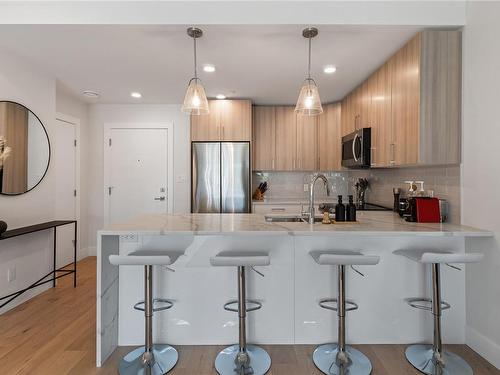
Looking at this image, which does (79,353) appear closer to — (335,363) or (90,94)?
A: (335,363)

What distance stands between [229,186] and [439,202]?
8.12 feet

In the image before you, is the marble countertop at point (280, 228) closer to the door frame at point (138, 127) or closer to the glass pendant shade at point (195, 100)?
the glass pendant shade at point (195, 100)

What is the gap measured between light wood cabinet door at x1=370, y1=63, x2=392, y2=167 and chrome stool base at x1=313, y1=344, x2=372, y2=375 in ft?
5.39

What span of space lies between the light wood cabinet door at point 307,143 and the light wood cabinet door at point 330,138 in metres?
0.07

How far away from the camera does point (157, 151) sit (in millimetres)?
4633

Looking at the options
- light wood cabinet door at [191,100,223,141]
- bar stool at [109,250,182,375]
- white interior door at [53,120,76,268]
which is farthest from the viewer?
light wood cabinet door at [191,100,223,141]


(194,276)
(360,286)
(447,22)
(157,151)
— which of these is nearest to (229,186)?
(157,151)

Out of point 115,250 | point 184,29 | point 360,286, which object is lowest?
point 360,286

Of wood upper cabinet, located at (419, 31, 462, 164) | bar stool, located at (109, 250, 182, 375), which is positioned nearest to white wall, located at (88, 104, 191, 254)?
bar stool, located at (109, 250, 182, 375)

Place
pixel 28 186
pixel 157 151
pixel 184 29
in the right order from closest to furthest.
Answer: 1. pixel 184 29
2. pixel 28 186
3. pixel 157 151

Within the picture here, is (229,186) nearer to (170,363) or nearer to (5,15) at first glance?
(170,363)

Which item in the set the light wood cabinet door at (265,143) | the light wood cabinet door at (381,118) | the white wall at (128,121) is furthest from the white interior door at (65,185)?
the light wood cabinet door at (381,118)

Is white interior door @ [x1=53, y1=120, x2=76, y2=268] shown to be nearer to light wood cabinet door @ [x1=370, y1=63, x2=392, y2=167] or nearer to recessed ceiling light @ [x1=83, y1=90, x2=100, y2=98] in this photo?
recessed ceiling light @ [x1=83, y1=90, x2=100, y2=98]

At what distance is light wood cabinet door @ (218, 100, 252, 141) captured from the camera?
422 centimetres
